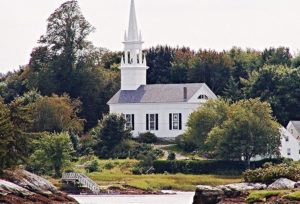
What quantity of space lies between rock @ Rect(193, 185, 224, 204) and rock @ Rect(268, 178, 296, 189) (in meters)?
3.31

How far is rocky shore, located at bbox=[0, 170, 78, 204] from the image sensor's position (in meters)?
92.1

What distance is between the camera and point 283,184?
89312mm

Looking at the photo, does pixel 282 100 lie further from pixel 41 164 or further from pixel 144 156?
pixel 41 164

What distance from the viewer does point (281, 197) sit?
272 feet

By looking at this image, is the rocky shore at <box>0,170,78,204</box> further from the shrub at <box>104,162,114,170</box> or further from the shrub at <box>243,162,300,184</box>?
the shrub at <box>104,162,114,170</box>

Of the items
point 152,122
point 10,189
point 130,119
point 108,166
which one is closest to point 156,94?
point 152,122

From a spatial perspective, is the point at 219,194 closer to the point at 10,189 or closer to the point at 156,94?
the point at 10,189

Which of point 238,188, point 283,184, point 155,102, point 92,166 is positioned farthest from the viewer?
point 155,102

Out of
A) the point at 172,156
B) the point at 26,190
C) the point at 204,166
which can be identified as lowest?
the point at 26,190

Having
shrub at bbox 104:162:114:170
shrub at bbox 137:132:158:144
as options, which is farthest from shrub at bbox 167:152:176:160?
shrub at bbox 137:132:158:144

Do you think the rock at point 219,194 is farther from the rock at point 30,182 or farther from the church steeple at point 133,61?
the church steeple at point 133,61

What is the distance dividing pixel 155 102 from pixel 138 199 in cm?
4142

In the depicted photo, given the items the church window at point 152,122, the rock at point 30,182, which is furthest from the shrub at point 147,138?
the rock at point 30,182

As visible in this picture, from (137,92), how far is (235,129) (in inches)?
955
